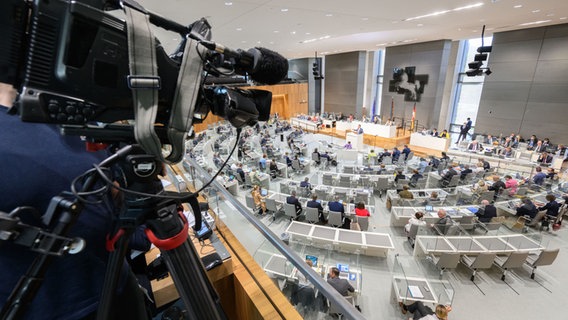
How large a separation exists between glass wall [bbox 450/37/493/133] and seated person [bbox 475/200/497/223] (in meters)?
12.4

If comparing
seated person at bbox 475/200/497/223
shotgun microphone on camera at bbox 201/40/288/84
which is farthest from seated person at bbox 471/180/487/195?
shotgun microphone on camera at bbox 201/40/288/84

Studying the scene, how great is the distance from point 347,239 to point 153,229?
5.09m

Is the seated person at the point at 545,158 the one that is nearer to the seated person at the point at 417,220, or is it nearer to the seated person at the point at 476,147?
the seated person at the point at 476,147

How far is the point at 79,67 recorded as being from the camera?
0.58m

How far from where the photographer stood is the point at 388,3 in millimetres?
6719

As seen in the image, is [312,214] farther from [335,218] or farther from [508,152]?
[508,152]

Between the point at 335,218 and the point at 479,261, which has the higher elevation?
the point at 335,218

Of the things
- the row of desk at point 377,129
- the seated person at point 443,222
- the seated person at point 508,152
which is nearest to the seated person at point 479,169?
the seated person at point 508,152

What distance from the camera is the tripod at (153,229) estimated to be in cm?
73

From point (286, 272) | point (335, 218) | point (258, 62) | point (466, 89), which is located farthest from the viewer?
point (466, 89)

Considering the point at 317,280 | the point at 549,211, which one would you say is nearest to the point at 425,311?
the point at 317,280

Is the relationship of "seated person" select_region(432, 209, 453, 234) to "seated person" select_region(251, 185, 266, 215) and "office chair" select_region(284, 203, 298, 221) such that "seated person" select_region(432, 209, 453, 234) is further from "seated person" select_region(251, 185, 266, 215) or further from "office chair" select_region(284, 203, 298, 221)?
"seated person" select_region(251, 185, 266, 215)

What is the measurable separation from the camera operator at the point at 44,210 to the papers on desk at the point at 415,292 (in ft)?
15.4

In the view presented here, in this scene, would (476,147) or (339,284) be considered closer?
(339,284)
